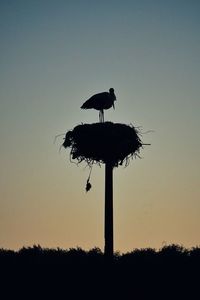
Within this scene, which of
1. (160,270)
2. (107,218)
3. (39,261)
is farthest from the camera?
(39,261)

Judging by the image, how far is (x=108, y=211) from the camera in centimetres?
2344

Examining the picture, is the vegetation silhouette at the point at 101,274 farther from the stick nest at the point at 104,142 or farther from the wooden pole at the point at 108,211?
the stick nest at the point at 104,142

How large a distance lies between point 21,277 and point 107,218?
5469mm

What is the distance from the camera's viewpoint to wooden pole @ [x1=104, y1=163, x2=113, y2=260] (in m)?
23.2

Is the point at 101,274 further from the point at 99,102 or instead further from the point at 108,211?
the point at 99,102

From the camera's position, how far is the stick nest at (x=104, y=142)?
2377 centimetres

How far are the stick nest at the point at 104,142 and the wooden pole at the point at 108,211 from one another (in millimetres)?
424

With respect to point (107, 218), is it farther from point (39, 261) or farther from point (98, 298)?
point (39, 261)

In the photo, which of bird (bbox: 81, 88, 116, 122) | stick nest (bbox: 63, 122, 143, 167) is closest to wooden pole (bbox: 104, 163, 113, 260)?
stick nest (bbox: 63, 122, 143, 167)

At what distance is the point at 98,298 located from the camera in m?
24.7

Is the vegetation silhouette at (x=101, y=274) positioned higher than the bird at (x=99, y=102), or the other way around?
the bird at (x=99, y=102)

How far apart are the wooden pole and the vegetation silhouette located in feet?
1.45

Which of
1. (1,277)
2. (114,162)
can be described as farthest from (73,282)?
(114,162)

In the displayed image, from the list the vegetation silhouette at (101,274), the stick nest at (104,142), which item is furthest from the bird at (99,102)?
the vegetation silhouette at (101,274)
